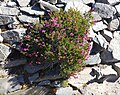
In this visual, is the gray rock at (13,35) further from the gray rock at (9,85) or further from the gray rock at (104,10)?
the gray rock at (104,10)

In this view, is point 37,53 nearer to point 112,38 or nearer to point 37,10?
point 37,10

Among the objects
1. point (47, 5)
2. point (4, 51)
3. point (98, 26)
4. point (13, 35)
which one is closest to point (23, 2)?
point (47, 5)

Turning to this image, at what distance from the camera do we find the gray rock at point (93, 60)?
657cm

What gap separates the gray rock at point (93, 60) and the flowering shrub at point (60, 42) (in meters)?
0.42

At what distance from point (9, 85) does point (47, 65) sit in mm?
832

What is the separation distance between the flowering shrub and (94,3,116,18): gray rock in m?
0.76

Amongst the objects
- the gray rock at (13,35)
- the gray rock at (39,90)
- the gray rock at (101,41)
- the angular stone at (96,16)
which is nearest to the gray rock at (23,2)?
A: the gray rock at (13,35)

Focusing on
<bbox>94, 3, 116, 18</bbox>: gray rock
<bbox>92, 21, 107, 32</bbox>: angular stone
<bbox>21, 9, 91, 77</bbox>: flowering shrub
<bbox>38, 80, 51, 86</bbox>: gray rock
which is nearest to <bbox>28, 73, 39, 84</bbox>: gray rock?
<bbox>38, 80, 51, 86</bbox>: gray rock

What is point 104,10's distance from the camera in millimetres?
6797

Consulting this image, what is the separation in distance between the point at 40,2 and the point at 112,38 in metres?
1.78

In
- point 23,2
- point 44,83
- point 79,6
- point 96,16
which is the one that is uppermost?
point 23,2

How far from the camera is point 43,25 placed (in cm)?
605

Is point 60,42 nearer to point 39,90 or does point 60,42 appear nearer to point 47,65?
point 47,65

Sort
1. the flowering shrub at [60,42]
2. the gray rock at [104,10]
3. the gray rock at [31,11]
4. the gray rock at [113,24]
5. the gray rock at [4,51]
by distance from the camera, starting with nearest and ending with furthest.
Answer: the flowering shrub at [60,42] < the gray rock at [4,51] < the gray rock at [31,11] < the gray rock at [104,10] < the gray rock at [113,24]
